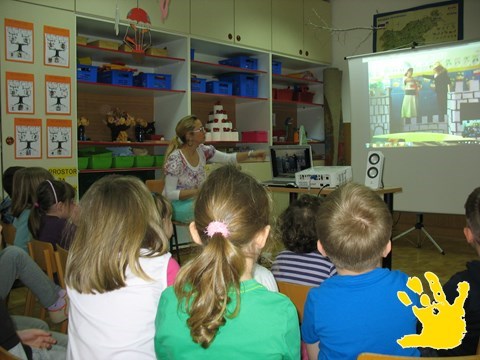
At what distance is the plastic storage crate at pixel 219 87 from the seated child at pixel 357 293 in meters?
4.09

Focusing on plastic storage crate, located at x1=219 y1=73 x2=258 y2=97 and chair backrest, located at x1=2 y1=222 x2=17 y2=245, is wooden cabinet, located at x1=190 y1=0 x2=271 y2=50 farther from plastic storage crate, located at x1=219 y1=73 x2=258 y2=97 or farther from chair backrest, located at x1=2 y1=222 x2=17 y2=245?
chair backrest, located at x1=2 y1=222 x2=17 y2=245

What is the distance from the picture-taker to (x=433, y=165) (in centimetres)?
494

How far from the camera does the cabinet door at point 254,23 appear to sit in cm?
529

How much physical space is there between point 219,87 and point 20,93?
2162mm

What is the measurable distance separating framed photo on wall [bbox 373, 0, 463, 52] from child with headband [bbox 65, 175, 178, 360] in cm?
464

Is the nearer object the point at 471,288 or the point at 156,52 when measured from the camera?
the point at 471,288

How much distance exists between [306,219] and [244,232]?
0.88 meters

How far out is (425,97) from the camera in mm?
4910

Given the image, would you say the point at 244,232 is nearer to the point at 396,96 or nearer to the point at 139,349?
the point at 139,349

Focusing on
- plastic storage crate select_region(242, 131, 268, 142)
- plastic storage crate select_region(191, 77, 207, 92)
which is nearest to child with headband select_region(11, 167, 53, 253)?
plastic storage crate select_region(191, 77, 207, 92)

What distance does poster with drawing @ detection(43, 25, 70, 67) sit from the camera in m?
3.83

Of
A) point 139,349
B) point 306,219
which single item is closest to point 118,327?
point 139,349

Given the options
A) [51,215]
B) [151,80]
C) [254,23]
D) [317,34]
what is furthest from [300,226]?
[317,34]

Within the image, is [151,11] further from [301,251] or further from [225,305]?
[225,305]
